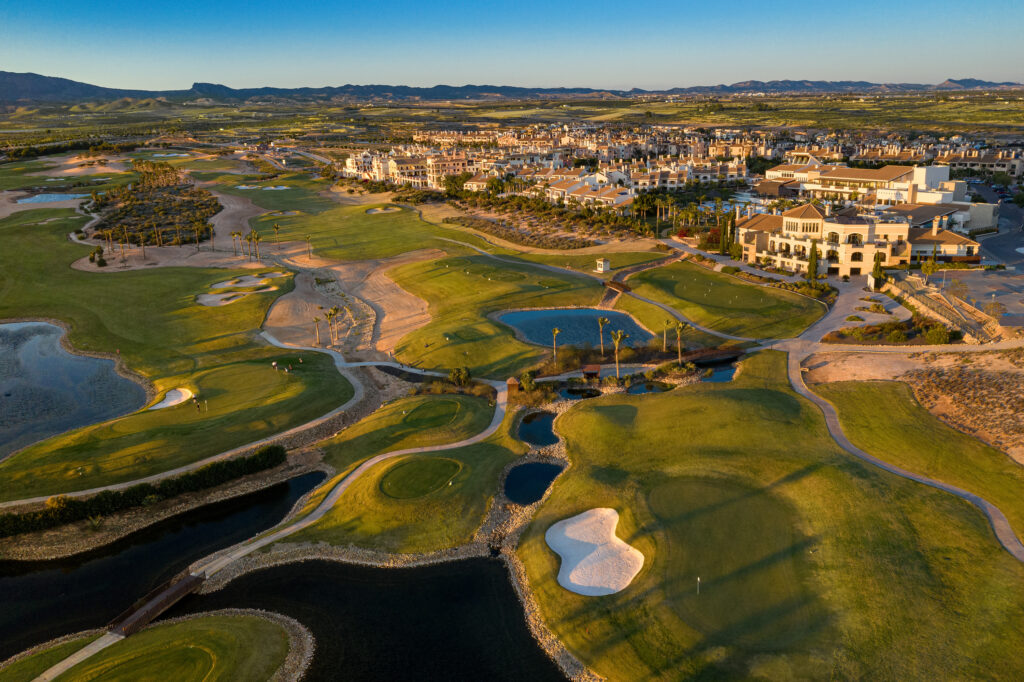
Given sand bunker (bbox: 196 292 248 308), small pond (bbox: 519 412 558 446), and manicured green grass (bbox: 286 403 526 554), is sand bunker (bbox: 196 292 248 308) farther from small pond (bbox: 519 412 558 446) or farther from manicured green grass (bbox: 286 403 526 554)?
small pond (bbox: 519 412 558 446)

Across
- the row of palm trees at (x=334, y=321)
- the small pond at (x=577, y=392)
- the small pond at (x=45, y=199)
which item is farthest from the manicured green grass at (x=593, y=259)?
the small pond at (x=45, y=199)

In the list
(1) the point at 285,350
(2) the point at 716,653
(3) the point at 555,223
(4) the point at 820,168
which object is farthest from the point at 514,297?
(4) the point at 820,168

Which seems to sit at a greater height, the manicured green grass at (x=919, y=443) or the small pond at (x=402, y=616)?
the manicured green grass at (x=919, y=443)

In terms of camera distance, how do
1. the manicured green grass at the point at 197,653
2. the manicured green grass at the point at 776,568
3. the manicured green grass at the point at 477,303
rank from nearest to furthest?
the manicured green grass at the point at 776,568
the manicured green grass at the point at 197,653
the manicured green grass at the point at 477,303

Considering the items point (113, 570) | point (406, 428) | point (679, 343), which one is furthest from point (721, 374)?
point (113, 570)

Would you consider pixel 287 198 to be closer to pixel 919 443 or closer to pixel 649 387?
pixel 649 387

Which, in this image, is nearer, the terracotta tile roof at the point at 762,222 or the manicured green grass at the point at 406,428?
the manicured green grass at the point at 406,428

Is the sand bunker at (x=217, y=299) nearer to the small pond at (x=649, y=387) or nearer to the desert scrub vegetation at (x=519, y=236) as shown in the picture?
the desert scrub vegetation at (x=519, y=236)
